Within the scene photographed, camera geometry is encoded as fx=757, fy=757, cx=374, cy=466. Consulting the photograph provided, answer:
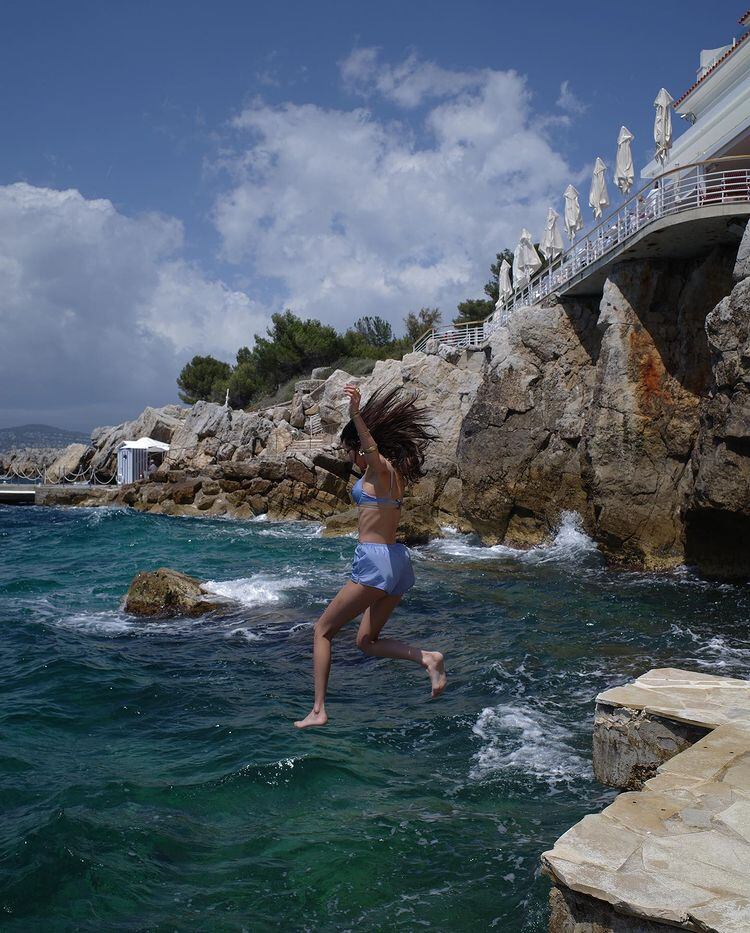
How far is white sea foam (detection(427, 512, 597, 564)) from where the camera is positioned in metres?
19.4

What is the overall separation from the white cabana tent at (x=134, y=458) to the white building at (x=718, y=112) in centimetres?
2959

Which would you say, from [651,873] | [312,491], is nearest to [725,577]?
[651,873]

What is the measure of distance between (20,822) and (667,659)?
7.91 metres

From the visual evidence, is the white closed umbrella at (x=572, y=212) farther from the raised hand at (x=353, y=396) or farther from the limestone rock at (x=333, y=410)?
the raised hand at (x=353, y=396)

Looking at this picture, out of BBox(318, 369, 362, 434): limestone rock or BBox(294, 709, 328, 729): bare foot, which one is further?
BBox(318, 369, 362, 434): limestone rock

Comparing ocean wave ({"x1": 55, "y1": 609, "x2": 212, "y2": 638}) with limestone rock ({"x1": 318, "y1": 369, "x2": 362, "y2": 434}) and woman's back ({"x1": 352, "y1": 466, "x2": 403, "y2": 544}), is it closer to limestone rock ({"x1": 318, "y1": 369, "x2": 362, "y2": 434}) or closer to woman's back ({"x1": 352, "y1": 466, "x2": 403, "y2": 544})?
woman's back ({"x1": 352, "y1": 466, "x2": 403, "y2": 544})

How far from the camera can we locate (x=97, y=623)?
12.8 m

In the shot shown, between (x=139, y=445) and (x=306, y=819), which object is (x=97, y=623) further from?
(x=139, y=445)

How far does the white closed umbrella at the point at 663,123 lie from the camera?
1994 centimetres

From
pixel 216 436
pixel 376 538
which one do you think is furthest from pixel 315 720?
pixel 216 436

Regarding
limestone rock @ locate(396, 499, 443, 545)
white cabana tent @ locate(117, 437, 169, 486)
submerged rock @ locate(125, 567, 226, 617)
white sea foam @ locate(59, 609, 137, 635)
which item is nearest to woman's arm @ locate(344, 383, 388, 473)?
white sea foam @ locate(59, 609, 137, 635)

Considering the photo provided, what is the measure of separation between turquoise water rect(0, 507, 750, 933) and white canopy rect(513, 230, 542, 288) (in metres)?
17.5

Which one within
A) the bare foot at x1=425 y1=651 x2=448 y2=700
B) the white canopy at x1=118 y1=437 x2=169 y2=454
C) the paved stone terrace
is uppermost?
the white canopy at x1=118 y1=437 x2=169 y2=454

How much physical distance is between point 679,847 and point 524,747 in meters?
3.59
